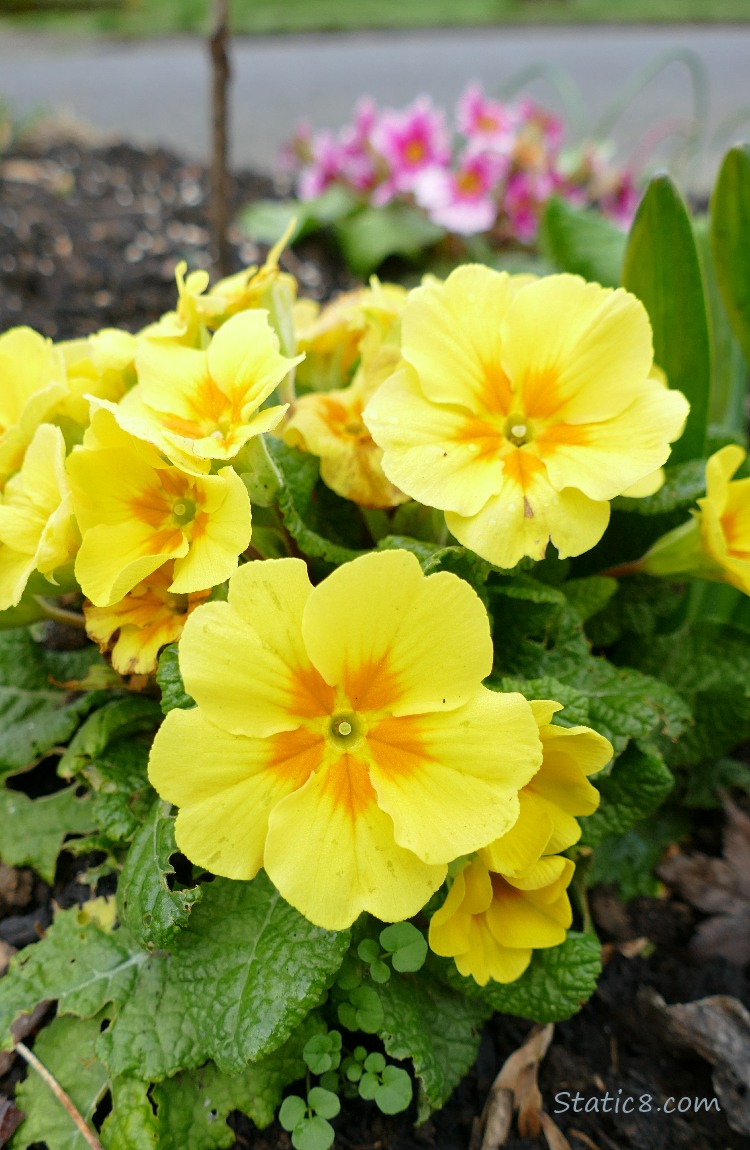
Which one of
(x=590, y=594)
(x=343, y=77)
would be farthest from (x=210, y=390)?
(x=343, y=77)

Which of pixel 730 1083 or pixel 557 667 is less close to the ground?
pixel 557 667

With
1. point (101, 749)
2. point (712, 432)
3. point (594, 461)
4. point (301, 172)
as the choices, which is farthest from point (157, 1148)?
point (301, 172)

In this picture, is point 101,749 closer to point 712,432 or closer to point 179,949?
point 179,949

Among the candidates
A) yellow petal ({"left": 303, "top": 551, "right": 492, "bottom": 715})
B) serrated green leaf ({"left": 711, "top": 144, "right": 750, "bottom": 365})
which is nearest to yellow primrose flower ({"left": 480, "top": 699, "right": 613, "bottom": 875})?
yellow petal ({"left": 303, "top": 551, "right": 492, "bottom": 715})

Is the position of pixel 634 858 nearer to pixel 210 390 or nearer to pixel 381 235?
pixel 210 390

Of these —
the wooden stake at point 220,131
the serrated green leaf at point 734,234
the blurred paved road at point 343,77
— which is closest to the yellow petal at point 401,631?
the serrated green leaf at point 734,234

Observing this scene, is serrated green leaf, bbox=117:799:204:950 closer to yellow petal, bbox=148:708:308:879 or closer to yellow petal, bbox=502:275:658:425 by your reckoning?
yellow petal, bbox=148:708:308:879
